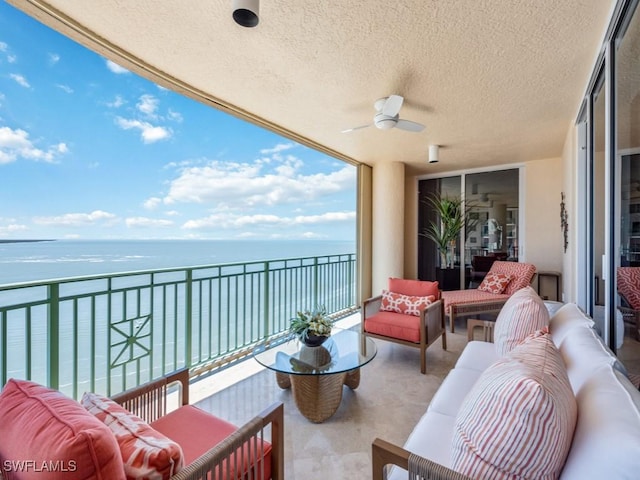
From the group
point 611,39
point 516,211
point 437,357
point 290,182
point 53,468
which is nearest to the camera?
point 53,468

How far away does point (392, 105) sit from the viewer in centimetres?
229

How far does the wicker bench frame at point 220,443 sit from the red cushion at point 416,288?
2.24 metres

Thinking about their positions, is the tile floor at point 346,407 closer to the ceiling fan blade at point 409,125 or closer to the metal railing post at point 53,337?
the metal railing post at point 53,337

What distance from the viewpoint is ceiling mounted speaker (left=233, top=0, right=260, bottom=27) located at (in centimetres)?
134

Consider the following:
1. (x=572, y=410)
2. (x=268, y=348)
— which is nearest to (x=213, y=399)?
(x=268, y=348)

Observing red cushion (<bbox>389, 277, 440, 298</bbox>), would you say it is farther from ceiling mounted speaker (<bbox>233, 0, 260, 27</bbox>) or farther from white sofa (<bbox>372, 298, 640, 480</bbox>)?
ceiling mounted speaker (<bbox>233, 0, 260, 27</bbox>)

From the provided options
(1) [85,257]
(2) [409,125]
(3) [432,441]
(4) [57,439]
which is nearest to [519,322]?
(3) [432,441]

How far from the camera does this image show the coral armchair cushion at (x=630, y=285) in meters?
1.39

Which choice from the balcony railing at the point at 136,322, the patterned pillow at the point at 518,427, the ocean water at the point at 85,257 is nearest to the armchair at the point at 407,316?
the balcony railing at the point at 136,322

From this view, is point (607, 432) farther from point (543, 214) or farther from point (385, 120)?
point (543, 214)

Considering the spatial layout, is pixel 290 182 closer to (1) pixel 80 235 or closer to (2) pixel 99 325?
(1) pixel 80 235

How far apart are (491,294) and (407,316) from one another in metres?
1.89

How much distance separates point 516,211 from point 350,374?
13.8ft

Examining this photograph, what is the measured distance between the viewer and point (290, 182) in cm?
760
